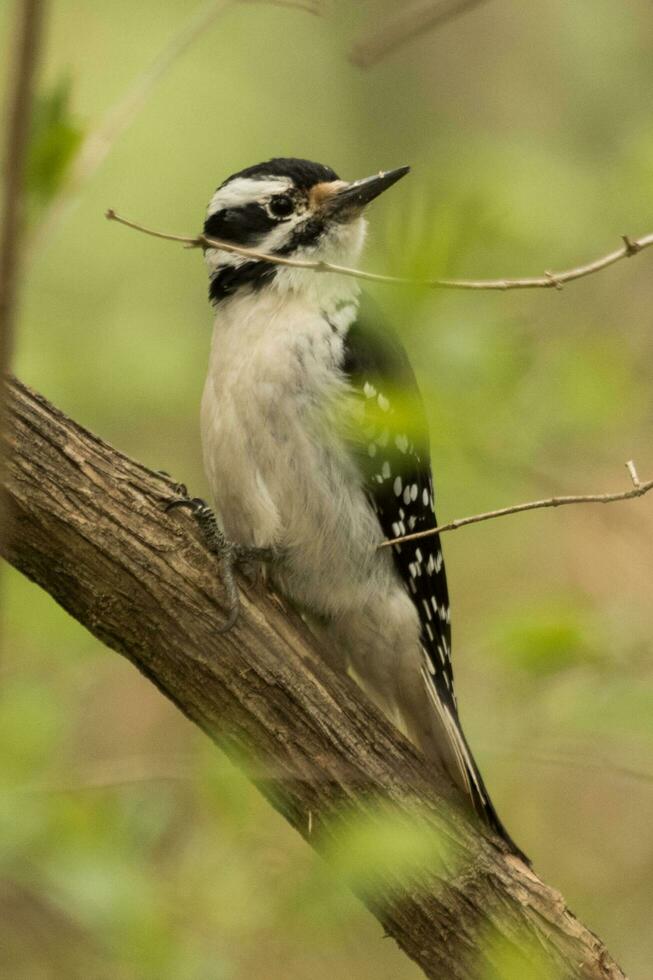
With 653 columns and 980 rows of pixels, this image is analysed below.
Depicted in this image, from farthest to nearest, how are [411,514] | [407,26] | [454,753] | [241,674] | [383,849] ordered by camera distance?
[411,514]
[454,753]
[241,674]
[383,849]
[407,26]

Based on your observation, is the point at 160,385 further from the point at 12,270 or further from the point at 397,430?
the point at 12,270

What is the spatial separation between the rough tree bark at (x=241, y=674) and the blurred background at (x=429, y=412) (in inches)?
7.9

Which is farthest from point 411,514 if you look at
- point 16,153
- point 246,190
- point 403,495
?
point 16,153

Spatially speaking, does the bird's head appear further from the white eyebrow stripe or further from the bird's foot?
the bird's foot

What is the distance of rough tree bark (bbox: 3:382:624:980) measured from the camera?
298 centimetres

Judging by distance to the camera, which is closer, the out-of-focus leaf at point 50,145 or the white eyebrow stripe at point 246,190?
the out-of-focus leaf at point 50,145

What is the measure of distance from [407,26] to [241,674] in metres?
1.53

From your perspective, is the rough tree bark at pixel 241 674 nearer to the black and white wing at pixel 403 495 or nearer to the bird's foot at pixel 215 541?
the bird's foot at pixel 215 541

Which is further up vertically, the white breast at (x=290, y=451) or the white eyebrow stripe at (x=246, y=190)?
the white eyebrow stripe at (x=246, y=190)

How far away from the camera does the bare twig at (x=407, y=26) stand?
2.24 m

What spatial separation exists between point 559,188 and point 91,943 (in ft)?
7.68

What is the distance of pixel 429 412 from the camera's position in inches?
89.0

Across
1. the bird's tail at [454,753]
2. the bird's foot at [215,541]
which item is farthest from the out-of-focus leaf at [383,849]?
the bird's foot at [215,541]

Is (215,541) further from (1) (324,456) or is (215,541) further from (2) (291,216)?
(2) (291,216)
